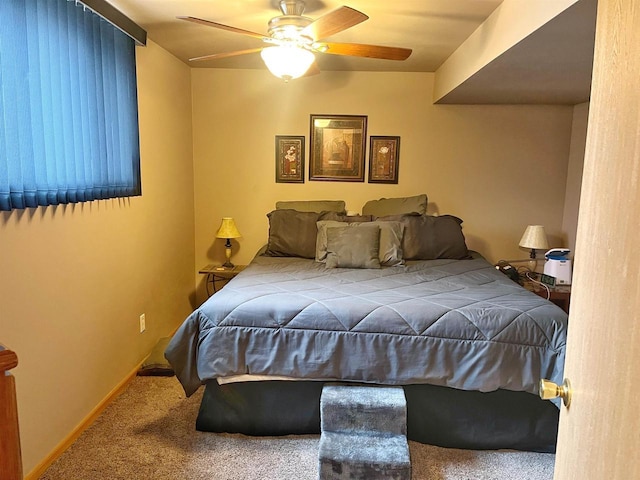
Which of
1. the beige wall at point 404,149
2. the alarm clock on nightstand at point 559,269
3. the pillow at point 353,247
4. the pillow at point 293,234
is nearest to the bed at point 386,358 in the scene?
the pillow at point 353,247

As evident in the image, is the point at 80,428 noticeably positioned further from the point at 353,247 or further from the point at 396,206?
the point at 396,206

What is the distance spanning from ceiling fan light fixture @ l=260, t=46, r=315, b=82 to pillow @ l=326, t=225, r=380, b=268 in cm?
115

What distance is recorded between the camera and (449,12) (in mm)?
2418

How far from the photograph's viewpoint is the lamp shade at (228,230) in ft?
12.6

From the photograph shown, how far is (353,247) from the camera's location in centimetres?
312

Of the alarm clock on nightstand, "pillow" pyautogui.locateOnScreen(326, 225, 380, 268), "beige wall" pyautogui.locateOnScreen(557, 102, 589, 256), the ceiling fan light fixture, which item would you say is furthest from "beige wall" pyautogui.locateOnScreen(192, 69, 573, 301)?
the ceiling fan light fixture

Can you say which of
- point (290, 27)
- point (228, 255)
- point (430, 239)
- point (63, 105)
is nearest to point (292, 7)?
point (290, 27)

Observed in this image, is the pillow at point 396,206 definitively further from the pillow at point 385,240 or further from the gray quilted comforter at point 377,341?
the gray quilted comforter at point 377,341

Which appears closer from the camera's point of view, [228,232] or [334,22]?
[334,22]

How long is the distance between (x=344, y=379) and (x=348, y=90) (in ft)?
8.54

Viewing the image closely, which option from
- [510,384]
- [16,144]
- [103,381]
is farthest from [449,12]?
[103,381]

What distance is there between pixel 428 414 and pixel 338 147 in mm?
2445

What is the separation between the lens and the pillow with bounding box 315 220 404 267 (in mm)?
3199

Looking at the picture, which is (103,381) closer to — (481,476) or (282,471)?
(282,471)
